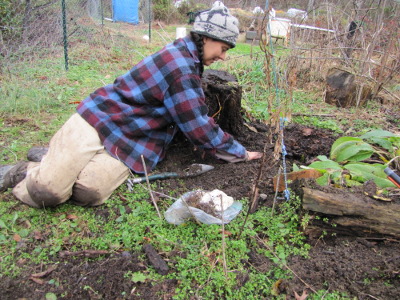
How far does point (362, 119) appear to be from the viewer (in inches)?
167

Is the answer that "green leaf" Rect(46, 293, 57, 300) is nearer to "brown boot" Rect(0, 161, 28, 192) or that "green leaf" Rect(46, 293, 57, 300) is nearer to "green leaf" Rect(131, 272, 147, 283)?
"green leaf" Rect(131, 272, 147, 283)

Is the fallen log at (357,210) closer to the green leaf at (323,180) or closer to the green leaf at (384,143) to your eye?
the green leaf at (323,180)

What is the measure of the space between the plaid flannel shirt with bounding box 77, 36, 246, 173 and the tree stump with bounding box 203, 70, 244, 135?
58cm

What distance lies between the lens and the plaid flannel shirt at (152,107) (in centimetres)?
229

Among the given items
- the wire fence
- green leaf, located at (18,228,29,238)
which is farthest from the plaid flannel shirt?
the wire fence

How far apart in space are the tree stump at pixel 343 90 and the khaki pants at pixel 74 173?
3772 mm

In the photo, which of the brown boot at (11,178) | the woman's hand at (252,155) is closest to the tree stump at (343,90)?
the woman's hand at (252,155)

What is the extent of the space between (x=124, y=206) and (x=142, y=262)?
0.60m

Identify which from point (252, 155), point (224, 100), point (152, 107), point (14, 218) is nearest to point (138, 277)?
point (14, 218)

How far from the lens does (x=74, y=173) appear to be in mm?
2178

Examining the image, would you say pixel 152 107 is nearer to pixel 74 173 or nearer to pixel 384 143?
pixel 74 173

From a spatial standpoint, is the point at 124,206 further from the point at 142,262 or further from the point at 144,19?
the point at 144,19

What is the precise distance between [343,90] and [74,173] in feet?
13.7

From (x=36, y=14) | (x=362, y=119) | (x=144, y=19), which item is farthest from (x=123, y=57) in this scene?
(x=144, y=19)
